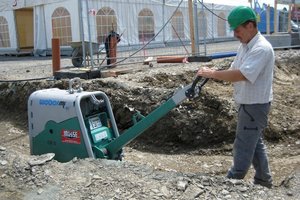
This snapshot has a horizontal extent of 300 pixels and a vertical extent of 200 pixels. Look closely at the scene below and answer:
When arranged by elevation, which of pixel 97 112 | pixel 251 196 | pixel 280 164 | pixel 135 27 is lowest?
pixel 280 164

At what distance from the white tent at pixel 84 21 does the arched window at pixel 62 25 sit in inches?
3.6

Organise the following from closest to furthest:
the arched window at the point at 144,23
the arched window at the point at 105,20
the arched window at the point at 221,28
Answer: the arched window at the point at 105,20
the arched window at the point at 144,23
the arched window at the point at 221,28

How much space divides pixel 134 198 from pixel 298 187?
5.19ft

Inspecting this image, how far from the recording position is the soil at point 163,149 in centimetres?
351

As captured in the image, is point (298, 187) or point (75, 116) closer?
point (298, 187)

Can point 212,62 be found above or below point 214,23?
below

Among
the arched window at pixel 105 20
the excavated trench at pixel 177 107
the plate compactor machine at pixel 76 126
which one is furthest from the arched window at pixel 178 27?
the plate compactor machine at pixel 76 126

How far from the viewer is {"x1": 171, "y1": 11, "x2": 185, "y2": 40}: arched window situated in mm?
13672

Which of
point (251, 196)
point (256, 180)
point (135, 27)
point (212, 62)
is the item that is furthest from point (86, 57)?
point (251, 196)

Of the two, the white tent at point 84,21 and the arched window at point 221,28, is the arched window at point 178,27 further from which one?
the arched window at point 221,28

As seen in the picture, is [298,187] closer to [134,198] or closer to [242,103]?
[242,103]

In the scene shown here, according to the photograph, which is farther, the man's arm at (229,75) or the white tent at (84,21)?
the white tent at (84,21)

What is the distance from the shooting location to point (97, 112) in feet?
15.5

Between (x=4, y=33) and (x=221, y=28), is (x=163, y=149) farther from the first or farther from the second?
(x=4, y=33)
